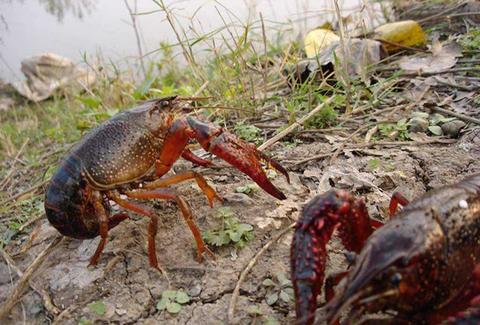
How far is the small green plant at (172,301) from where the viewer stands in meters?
2.09

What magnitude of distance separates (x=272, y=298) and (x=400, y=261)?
72cm

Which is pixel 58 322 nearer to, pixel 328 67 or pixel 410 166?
pixel 410 166

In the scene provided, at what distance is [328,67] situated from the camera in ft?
12.4

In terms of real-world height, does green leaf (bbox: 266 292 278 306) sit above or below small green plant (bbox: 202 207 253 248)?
below

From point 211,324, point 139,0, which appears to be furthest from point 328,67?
point 139,0

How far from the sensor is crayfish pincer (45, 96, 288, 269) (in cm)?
241

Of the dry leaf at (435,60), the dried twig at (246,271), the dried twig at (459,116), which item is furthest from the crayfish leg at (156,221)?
the dry leaf at (435,60)

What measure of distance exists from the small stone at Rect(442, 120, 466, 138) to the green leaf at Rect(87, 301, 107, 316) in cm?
236

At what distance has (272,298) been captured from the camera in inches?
80.2

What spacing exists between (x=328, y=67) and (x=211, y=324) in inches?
96.3

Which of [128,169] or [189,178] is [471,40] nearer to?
[189,178]

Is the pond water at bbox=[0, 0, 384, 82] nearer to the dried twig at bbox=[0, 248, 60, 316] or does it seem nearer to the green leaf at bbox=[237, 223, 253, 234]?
the dried twig at bbox=[0, 248, 60, 316]

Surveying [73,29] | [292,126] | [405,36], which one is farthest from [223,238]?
[73,29]

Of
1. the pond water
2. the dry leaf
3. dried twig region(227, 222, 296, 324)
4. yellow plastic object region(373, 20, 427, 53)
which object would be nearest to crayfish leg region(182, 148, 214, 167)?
dried twig region(227, 222, 296, 324)
